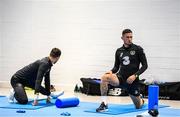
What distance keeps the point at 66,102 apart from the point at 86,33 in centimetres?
425

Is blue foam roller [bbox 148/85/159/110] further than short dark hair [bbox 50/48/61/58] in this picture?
No

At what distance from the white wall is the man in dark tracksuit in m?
3.60

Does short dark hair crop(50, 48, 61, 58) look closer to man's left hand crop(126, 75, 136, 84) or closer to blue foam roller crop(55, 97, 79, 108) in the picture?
blue foam roller crop(55, 97, 79, 108)

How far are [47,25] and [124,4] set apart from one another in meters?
2.44

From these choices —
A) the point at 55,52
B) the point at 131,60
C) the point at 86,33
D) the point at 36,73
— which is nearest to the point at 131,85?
the point at 131,60

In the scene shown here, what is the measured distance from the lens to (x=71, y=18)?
1206 cm

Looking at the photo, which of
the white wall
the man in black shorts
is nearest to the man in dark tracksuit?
the man in black shorts

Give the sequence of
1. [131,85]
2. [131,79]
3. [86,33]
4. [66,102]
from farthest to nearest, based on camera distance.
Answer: [86,33] < [66,102] < [131,85] < [131,79]

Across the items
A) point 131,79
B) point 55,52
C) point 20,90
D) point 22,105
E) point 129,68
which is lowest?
point 22,105

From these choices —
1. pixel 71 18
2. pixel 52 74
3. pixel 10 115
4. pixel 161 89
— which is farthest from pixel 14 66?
pixel 10 115

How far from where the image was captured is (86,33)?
11930 millimetres

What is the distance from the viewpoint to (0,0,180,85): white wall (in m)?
11.1

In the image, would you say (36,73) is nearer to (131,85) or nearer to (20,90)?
(20,90)

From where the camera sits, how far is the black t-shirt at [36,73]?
7.89 m
